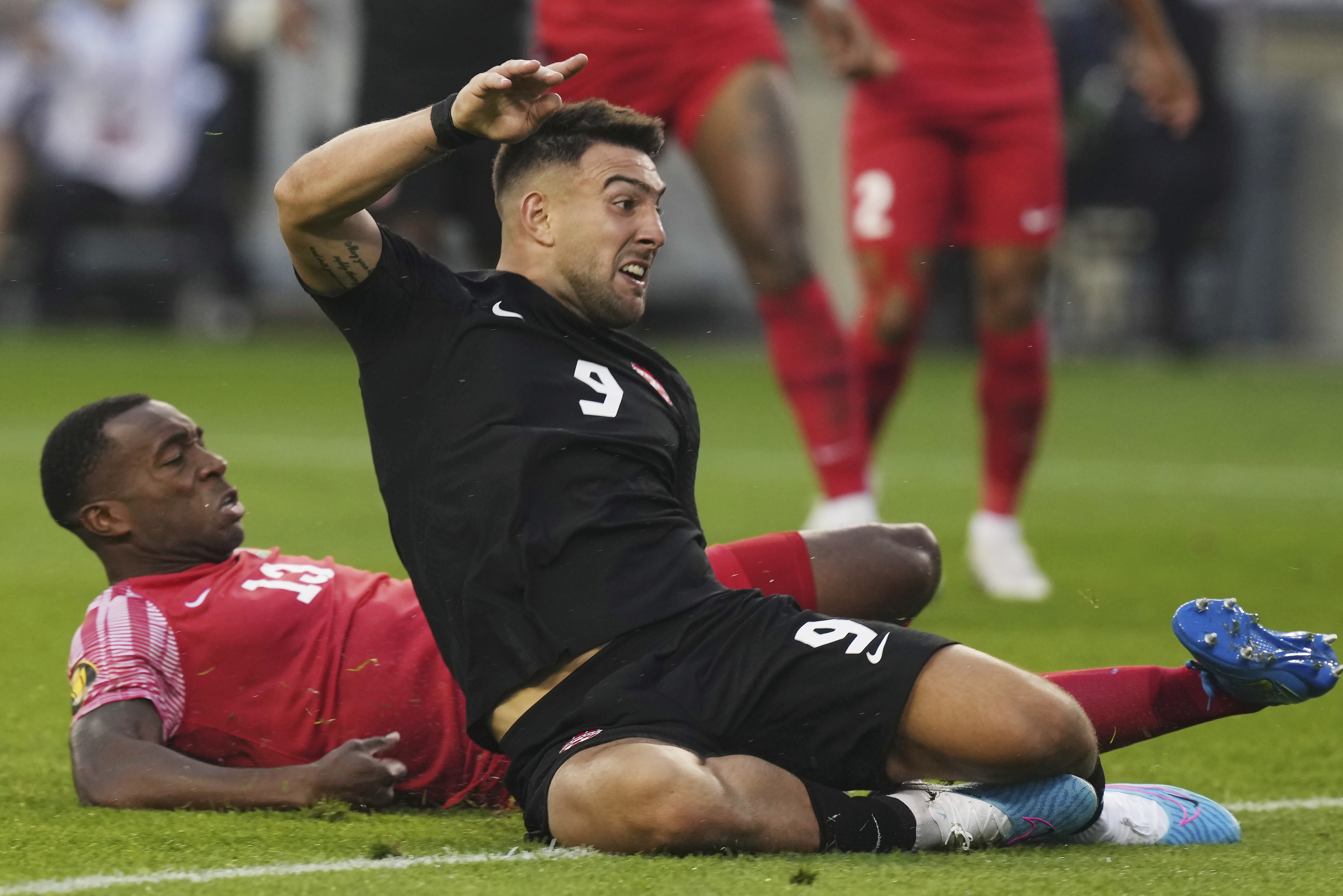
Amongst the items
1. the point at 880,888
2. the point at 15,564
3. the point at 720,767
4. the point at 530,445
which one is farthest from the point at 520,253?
the point at 15,564

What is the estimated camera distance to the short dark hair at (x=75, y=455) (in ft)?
12.0

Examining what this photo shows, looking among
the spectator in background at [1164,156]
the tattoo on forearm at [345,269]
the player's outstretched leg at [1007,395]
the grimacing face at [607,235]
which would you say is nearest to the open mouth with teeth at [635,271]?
the grimacing face at [607,235]

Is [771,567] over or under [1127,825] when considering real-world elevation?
over

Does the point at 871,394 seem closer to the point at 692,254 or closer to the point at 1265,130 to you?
the point at 692,254

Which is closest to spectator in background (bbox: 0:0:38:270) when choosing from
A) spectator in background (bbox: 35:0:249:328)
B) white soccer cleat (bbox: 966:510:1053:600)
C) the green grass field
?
spectator in background (bbox: 35:0:249:328)

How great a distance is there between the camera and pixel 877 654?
120 inches

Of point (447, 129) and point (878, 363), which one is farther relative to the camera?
point (878, 363)

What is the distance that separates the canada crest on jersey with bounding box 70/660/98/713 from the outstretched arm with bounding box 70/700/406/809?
4 centimetres

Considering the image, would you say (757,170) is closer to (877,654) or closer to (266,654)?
(266,654)

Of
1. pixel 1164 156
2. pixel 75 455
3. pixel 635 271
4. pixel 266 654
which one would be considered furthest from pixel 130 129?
pixel 635 271

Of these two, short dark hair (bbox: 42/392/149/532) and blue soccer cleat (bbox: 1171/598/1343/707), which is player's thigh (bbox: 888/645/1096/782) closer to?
blue soccer cleat (bbox: 1171/598/1343/707)

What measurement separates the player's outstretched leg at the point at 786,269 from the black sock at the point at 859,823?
8.64 feet

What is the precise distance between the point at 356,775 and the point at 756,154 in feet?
9.31

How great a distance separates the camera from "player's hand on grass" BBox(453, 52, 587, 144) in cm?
307
